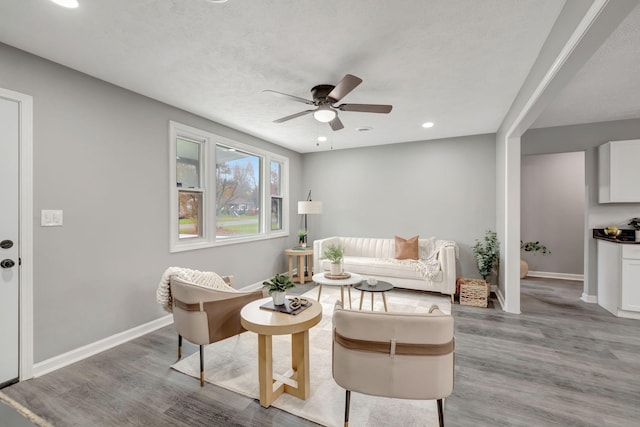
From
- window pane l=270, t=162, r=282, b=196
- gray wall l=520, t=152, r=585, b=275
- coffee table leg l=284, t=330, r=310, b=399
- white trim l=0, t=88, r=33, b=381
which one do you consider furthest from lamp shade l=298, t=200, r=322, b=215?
gray wall l=520, t=152, r=585, b=275

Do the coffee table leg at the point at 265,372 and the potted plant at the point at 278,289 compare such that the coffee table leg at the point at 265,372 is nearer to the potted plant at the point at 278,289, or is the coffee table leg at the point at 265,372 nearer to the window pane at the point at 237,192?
the potted plant at the point at 278,289

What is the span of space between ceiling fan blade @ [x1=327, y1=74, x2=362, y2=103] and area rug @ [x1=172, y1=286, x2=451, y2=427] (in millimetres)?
2002

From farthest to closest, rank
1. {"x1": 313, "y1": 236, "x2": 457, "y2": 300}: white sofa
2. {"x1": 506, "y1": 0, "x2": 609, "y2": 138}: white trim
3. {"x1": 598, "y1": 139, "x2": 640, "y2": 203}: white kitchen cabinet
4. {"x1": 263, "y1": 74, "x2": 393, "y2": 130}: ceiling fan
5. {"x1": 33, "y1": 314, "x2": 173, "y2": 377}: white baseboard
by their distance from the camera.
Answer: {"x1": 313, "y1": 236, "x2": 457, "y2": 300}: white sofa < {"x1": 598, "y1": 139, "x2": 640, "y2": 203}: white kitchen cabinet < {"x1": 263, "y1": 74, "x2": 393, "y2": 130}: ceiling fan < {"x1": 33, "y1": 314, "x2": 173, "y2": 377}: white baseboard < {"x1": 506, "y1": 0, "x2": 609, "y2": 138}: white trim

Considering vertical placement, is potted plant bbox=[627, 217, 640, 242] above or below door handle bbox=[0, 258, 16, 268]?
above

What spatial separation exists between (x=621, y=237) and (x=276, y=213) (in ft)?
A: 17.2

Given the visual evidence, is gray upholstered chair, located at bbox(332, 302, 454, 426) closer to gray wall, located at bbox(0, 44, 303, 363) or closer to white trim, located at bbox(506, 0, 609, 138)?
white trim, located at bbox(506, 0, 609, 138)

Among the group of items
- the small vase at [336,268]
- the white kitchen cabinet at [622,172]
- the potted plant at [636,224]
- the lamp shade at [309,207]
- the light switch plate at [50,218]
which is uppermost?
the white kitchen cabinet at [622,172]

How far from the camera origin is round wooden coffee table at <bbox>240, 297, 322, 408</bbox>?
185 centimetres

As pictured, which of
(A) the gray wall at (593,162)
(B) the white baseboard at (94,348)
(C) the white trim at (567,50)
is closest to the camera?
(C) the white trim at (567,50)

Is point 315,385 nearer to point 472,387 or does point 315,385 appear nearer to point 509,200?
point 472,387

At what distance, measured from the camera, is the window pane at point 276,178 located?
5.54 m

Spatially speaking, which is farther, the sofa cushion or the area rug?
the sofa cushion

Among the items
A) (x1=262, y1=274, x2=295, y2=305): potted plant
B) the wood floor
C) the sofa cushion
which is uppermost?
(x1=262, y1=274, x2=295, y2=305): potted plant

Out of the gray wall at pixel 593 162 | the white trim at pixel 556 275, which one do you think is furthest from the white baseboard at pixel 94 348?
the white trim at pixel 556 275
